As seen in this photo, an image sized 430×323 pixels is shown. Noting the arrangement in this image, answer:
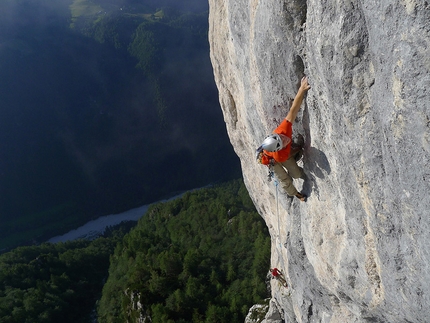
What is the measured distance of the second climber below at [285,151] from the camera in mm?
6066

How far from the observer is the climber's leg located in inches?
271

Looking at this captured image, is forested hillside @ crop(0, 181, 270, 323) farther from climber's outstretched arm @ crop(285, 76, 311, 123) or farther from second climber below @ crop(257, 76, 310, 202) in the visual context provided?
climber's outstretched arm @ crop(285, 76, 311, 123)

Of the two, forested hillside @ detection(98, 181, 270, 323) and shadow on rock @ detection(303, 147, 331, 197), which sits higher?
shadow on rock @ detection(303, 147, 331, 197)

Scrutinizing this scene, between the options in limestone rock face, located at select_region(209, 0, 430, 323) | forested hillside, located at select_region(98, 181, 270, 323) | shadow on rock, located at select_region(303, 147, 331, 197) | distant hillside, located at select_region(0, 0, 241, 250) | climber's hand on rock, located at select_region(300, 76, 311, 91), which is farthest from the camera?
distant hillside, located at select_region(0, 0, 241, 250)

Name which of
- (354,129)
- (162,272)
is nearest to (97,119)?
(162,272)

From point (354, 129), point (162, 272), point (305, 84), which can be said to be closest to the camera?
point (354, 129)

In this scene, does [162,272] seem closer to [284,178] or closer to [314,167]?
[284,178]

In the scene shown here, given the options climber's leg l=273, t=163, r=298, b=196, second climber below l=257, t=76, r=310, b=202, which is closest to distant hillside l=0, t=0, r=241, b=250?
climber's leg l=273, t=163, r=298, b=196

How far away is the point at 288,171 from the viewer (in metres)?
7.18

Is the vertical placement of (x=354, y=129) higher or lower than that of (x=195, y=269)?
higher

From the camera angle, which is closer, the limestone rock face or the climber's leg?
the limestone rock face

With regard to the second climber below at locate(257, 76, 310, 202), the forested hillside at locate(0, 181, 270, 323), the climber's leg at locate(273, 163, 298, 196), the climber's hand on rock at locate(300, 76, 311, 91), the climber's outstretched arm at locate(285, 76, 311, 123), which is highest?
the climber's hand on rock at locate(300, 76, 311, 91)

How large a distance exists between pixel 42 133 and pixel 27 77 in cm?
2609

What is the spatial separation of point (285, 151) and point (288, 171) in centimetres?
88
